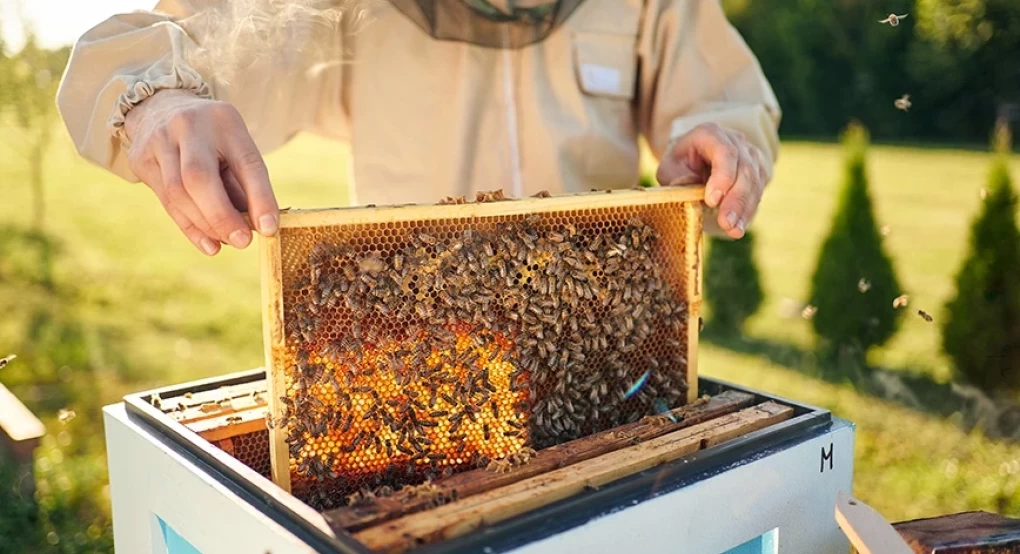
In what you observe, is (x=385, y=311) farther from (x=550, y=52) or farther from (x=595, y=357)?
(x=550, y=52)

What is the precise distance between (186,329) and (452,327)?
308 inches

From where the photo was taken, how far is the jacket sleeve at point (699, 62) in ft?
9.39

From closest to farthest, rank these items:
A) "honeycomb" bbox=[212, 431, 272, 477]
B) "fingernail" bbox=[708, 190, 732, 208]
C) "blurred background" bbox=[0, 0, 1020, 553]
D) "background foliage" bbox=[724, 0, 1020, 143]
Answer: "honeycomb" bbox=[212, 431, 272, 477], "fingernail" bbox=[708, 190, 732, 208], "background foliage" bbox=[724, 0, 1020, 143], "blurred background" bbox=[0, 0, 1020, 553]

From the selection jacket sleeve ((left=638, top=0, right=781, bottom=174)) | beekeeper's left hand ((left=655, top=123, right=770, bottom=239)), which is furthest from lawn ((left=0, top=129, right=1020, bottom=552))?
beekeeper's left hand ((left=655, top=123, right=770, bottom=239))

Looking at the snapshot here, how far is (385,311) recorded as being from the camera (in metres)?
1.87

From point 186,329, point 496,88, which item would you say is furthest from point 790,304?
point 496,88

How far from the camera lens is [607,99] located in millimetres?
2844

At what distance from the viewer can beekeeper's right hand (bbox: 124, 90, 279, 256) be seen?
1.65 m

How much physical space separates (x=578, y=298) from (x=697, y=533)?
2.21 feet

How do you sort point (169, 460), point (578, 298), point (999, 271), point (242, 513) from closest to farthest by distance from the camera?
point (242, 513), point (169, 460), point (578, 298), point (999, 271)

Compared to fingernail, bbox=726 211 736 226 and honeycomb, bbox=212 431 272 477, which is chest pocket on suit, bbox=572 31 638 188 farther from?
honeycomb, bbox=212 431 272 477

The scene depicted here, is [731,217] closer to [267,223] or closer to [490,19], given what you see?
[490,19]

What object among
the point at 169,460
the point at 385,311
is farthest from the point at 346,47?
the point at 169,460

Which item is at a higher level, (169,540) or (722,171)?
(722,171)
